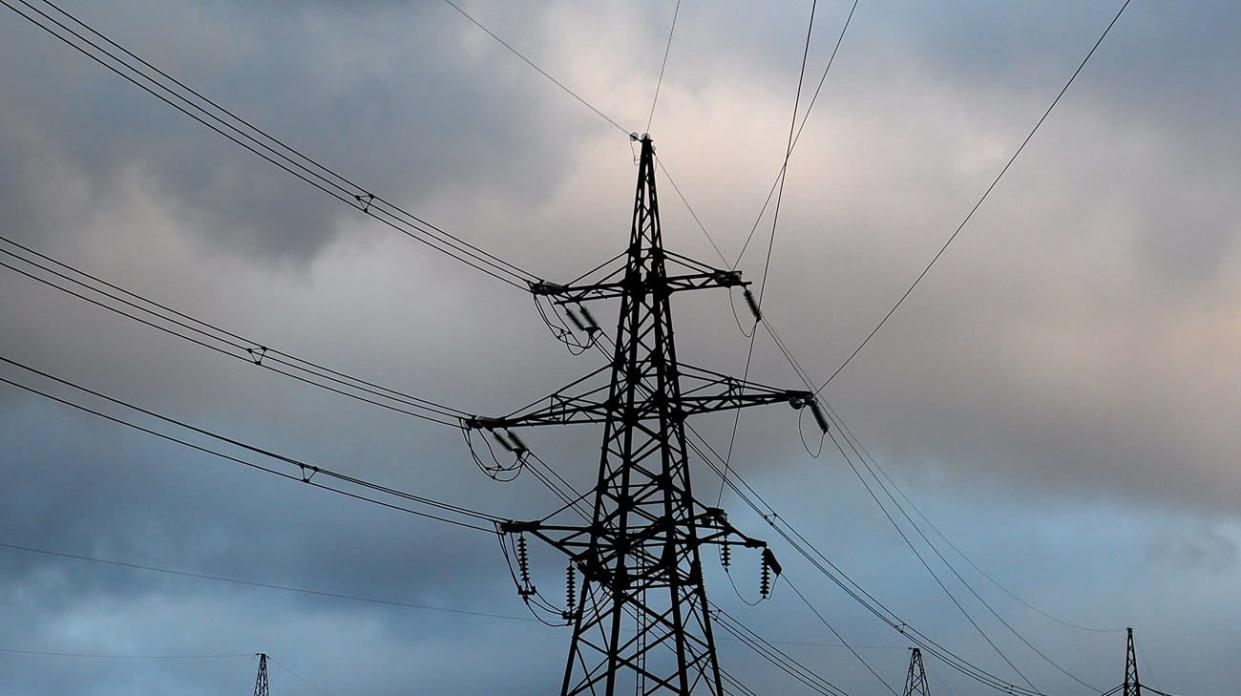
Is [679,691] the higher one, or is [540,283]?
[540,283]

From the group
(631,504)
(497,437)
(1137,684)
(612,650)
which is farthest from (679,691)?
(1137,684)

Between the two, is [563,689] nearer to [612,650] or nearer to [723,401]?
[612,650]

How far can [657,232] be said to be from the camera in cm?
4525

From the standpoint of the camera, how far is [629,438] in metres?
42.8

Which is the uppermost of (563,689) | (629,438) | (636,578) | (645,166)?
(645,166)

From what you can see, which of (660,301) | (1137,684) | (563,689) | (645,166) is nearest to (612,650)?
(563,689)

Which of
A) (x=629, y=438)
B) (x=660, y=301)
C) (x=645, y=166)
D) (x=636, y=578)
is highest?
(x=645, y=166)

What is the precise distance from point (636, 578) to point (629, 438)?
11.4 feet

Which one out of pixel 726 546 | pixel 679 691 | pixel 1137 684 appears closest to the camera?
pixel 679 691

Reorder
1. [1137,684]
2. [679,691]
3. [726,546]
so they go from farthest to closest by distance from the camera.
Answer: [1137,684], [726,546], [679,691]

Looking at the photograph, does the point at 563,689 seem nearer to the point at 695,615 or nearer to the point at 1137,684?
the point at 695,615

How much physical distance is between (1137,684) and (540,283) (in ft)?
208

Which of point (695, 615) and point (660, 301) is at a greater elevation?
point (660, 301)

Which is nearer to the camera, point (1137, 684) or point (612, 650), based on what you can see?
point (612, 650)
